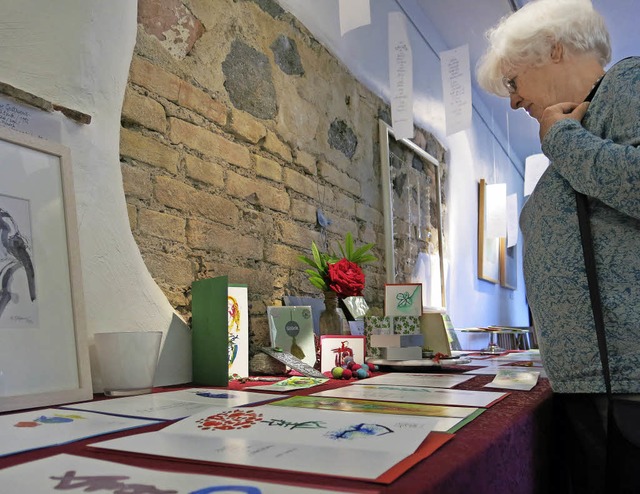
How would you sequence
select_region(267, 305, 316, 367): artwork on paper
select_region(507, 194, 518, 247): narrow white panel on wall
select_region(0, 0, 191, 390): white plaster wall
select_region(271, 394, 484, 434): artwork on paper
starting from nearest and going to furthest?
select_region(271, 394, 484, 434): artwork on paper → select_region(0, 0, 191, 390): white plaster wall → select_region(267, 305, 316, 367): artwork on paper → select_region(507, 194, 518, 247): narrow white panel on wall

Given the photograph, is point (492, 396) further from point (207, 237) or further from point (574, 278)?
point (207, 237)

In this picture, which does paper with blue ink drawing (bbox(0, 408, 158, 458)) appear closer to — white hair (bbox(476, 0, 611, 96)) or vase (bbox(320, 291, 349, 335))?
vase (bbox(320, 291, 349, 335))

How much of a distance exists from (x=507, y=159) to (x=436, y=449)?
6.18 meters

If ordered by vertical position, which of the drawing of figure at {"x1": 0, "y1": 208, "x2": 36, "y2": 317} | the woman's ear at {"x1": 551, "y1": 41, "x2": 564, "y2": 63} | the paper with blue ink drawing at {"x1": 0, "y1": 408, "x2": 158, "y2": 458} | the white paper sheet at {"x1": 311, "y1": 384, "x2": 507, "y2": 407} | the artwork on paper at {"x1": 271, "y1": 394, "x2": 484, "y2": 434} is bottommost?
the white paper sheet at {"x1": 311, "y1": 384, "x2": 507, "y2": 407}

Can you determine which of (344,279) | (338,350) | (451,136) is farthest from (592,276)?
(451,136)

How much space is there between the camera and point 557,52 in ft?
4.28

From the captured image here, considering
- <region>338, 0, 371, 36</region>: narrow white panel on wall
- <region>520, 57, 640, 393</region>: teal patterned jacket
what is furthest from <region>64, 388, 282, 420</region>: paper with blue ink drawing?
<region>338, 0, 371, 36</region>: narrow white panel on wall

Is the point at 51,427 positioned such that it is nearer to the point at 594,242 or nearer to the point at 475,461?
the point at 475,461

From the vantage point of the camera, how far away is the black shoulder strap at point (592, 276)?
3.15ft

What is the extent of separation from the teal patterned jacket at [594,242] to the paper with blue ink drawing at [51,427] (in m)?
0.71

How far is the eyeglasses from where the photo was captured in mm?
1437

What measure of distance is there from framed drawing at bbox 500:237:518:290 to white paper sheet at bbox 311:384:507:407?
4.76m

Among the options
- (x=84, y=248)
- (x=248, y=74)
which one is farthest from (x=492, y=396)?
(x=248, y=74)

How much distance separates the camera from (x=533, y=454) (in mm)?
877
